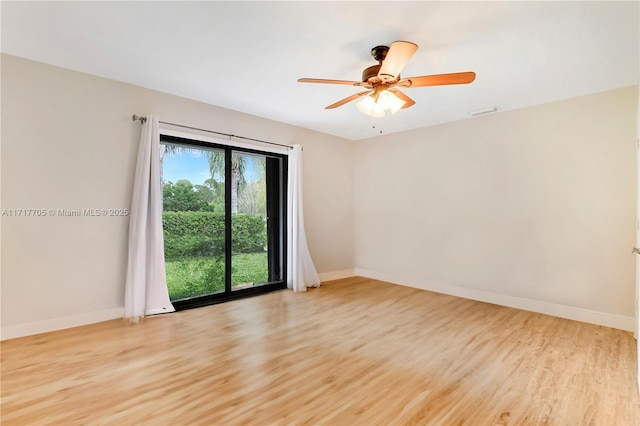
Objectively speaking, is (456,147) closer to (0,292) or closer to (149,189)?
(149,189)

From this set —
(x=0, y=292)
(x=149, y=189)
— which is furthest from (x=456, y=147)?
(x=0, y=292)

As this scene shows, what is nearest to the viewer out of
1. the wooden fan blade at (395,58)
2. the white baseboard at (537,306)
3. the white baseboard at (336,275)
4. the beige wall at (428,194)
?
the wooden fan blade at (395,58)

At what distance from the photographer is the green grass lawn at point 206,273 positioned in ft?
12.2

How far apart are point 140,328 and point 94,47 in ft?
8.44

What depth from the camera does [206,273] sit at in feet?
13.0

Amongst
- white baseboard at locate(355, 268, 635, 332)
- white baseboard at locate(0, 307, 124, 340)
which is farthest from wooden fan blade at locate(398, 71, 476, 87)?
Answer: white baseboard at locate(0, 307, 124, 340)

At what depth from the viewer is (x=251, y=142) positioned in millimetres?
4293

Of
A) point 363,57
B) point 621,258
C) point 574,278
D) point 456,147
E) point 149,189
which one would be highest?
point 363,57

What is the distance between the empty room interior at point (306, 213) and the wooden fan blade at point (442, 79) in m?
0.02

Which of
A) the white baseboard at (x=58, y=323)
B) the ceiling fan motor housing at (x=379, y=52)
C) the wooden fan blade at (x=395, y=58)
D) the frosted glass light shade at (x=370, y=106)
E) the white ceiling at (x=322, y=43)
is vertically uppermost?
the white ceiling at (x=322, y=43)

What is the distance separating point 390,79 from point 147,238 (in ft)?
9.66

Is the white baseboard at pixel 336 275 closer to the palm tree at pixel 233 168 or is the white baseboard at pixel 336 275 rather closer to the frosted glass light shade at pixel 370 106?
the palm tree at pixel 233 168

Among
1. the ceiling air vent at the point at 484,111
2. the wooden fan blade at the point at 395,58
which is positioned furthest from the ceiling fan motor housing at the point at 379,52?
the ceiling air vent at the point at 484,111

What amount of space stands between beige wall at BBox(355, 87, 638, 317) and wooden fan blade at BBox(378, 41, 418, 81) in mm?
2432
